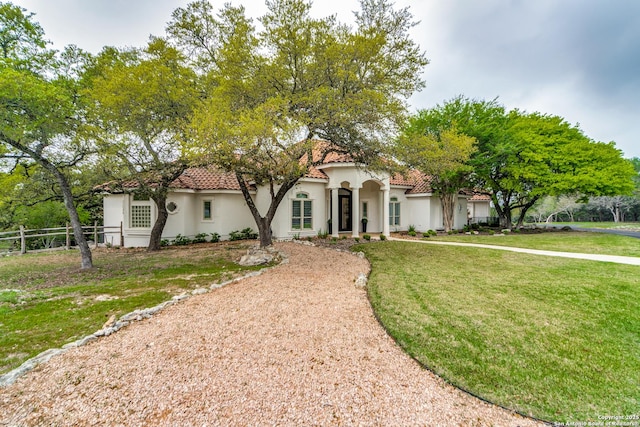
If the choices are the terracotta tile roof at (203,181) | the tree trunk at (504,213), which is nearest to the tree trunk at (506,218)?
the tree trunk at (504,213)

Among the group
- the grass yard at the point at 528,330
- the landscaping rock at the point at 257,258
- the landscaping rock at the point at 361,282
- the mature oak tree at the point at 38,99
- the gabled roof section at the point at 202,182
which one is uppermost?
the mature oak tree at the point at 38,99

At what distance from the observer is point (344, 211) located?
2038 centimetres

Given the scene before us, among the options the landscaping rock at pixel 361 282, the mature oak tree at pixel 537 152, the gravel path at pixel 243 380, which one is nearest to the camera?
the gravel path at pixel 243 380

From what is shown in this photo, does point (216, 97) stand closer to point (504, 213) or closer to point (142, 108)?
point (142, 108)

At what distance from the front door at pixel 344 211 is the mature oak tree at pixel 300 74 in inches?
393

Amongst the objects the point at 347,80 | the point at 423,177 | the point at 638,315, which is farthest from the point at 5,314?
the point at 423,177

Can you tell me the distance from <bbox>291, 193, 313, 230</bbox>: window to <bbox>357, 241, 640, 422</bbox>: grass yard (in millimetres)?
8599

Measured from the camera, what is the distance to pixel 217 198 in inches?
673

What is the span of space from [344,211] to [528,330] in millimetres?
15743

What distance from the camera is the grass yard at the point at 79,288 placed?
4867 millimetres

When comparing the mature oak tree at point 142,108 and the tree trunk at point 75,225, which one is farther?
the tree trunk at point 75,225

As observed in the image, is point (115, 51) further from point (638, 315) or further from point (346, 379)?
point (638, 315)

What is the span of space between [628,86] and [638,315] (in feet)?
58.7

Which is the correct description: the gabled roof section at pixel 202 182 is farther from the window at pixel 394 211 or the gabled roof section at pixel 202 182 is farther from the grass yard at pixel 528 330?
A: the grass yard at pixel 528 330
